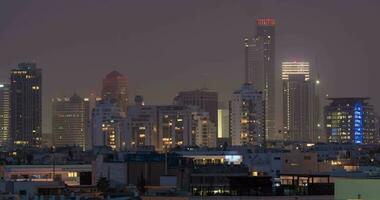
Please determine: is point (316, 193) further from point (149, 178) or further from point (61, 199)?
point (149, 178)

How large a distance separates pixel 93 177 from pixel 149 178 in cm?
507

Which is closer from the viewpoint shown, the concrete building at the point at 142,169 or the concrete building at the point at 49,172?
the concrete building at the point at 142,169

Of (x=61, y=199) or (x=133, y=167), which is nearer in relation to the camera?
(x=61, y=199)

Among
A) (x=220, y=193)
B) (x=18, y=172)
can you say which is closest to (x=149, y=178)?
(x=18, y=172)

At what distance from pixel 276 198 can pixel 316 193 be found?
76.5 inches

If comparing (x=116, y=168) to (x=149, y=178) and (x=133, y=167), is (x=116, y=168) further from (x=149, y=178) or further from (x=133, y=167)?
(x=149, y=178)

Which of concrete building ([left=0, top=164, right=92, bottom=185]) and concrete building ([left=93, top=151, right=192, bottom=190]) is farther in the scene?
concrete building ([left=0, top=164, right=92, bottom=185])

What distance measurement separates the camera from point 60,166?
96062 mm

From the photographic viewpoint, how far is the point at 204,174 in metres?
77.5

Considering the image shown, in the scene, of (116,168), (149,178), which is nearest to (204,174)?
(149,178)

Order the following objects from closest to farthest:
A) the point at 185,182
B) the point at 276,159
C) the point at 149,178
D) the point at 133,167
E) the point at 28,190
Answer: the point at 28,190, the point at 185,182, the point at 149,178, the point at 133,167, the point at 276,159

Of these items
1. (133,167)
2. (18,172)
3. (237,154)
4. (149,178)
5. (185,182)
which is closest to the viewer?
(185,182)

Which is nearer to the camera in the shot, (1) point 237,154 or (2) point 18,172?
(2) point 18,172

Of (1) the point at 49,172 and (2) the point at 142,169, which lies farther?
(1) the point at 49,172
